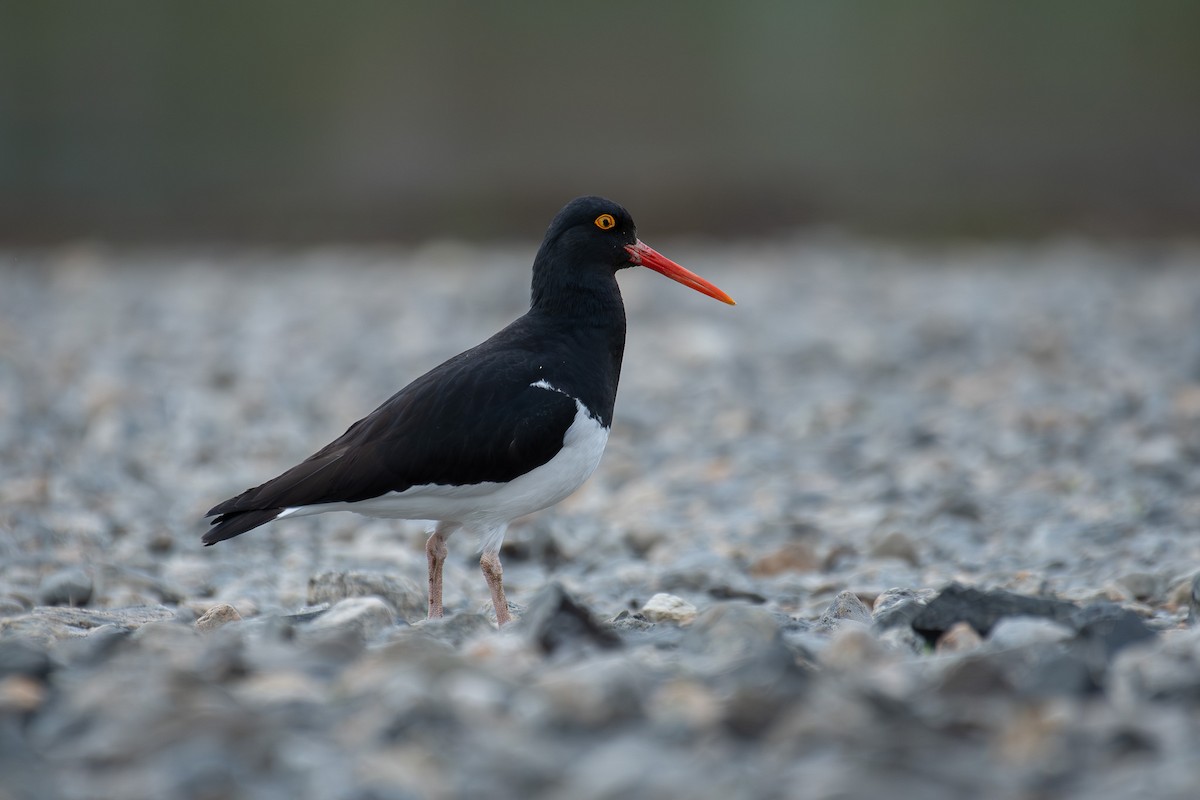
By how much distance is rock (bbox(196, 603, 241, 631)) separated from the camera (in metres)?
5.21

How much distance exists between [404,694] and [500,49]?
92.8 ft

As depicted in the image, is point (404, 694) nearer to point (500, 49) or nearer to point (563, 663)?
point (563, 663)

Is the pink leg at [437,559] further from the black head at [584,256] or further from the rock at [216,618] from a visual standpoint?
the black head at [584,256]

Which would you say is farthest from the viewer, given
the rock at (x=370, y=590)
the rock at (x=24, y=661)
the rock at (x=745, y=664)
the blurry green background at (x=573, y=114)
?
the blurry green background at (x=573, y=114)

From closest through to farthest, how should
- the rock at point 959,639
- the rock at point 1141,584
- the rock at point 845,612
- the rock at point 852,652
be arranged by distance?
the rock at point 852,652 < the rock at point 959,639 < the rock at point 845,612 < the rock at point 1141,584

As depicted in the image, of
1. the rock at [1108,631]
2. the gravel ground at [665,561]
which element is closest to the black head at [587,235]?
the gravel ground at [665,561]

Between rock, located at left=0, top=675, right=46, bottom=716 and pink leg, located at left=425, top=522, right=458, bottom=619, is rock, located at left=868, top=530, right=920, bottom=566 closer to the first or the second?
pink leg, located at left=425, top=522, right=458, bottom=619

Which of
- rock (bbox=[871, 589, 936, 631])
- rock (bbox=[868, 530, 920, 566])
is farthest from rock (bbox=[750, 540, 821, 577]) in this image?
rock (bbox=[871, 589, 936, 631])

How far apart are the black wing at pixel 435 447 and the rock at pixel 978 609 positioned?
1.78 m

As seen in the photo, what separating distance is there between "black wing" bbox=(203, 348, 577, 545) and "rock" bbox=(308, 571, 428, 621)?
0.42 metres

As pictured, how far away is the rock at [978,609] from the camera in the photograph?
4.45 m

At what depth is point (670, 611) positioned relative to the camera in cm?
527

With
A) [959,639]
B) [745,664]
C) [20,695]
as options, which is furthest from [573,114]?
[20,695]

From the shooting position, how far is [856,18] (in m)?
30.9
